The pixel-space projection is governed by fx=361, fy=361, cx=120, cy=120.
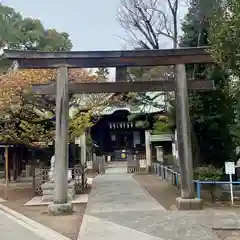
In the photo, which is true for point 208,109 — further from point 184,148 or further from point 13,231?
point 13,231

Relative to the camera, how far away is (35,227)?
370 inches

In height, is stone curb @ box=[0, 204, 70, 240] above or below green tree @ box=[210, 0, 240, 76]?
below

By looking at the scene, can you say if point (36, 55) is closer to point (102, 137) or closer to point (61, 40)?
point (61, 40)

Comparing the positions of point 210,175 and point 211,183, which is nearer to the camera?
point 211,183

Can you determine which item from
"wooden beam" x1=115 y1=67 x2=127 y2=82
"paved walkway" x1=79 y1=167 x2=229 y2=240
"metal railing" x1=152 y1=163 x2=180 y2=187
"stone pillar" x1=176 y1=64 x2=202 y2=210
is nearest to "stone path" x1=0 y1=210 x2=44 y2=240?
"paved walkway" x1=79 y1=167 x2=229 y2=240

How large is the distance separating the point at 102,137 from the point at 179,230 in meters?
39.4

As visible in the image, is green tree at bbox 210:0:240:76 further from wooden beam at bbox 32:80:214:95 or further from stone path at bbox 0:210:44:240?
stone path at bbox 0:210:44:240

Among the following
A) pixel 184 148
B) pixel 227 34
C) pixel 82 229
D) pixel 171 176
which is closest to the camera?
pixel 227 34

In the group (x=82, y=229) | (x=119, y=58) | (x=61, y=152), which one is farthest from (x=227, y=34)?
(x=61, y=152)

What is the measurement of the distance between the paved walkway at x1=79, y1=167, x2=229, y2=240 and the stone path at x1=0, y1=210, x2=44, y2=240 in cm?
126

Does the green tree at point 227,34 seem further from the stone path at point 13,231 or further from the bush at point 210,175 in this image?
the bush at point 210,175

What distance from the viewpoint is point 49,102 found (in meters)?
17.5

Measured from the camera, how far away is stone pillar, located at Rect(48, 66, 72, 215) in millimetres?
11136

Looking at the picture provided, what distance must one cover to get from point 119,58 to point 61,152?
360 centimetres
